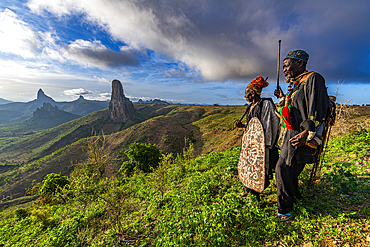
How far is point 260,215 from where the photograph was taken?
2.89 m

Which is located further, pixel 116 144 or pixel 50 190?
pixel 116 144

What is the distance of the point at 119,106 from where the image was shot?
118 m

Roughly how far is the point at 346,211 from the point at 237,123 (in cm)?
258

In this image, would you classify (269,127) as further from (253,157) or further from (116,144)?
(116,144)

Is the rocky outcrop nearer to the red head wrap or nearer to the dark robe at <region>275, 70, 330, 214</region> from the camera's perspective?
the red head wrap

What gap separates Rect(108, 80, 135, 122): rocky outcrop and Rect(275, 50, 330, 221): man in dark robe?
4847 inches

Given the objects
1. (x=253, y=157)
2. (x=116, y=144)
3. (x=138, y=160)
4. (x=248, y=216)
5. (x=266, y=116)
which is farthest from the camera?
(x=116, y=144)

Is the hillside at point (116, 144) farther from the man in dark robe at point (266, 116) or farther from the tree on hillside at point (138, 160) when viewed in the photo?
the man in dark robe at point (266, 116)

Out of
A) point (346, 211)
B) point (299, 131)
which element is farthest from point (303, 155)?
point (346, 211)

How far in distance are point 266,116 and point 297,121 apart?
0.60 meters

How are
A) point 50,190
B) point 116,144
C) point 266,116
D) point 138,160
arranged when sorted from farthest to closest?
point 116,144 < point 138,160 < point 50,190 < point 266,116

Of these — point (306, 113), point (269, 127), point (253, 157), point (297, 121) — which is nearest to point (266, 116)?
point (269, 127)

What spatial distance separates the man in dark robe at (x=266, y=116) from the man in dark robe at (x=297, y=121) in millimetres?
213

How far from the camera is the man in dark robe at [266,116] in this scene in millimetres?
3027
